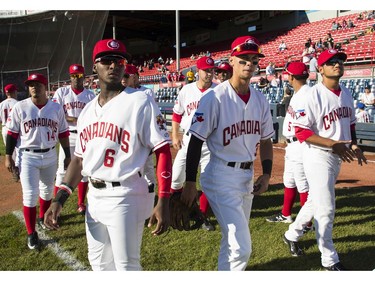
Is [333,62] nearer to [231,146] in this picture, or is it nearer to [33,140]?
[231,146]

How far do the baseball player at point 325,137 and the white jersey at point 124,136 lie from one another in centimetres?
171

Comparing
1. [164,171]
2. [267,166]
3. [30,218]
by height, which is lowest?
[30,218]

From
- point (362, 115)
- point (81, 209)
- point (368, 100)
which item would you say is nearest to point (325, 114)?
point (81, 209)

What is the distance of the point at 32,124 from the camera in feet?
15.4

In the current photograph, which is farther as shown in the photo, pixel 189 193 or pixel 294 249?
pixel 294 249

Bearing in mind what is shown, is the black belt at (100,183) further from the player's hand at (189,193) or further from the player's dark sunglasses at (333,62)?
the player's dark sunglasses at (333,62)

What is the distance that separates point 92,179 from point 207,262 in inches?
72.1

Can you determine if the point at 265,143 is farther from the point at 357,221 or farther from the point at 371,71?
the point at 371,71

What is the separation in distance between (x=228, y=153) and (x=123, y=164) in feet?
2.94

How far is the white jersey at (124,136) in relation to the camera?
2.53 m

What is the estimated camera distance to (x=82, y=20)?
21.8 m

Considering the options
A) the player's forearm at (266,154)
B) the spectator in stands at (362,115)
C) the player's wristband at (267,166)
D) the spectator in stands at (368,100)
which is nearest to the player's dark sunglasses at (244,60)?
the player's forearm at (266,154)

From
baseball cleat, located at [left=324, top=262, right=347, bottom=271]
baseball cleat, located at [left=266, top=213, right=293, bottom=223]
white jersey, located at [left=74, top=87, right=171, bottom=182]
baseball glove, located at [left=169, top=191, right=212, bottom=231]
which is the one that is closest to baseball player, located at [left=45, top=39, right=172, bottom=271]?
white jersey, located at [left=74, top=87, right=171, bottom=182]

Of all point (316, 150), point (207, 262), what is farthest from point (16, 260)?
point (316, 150)
